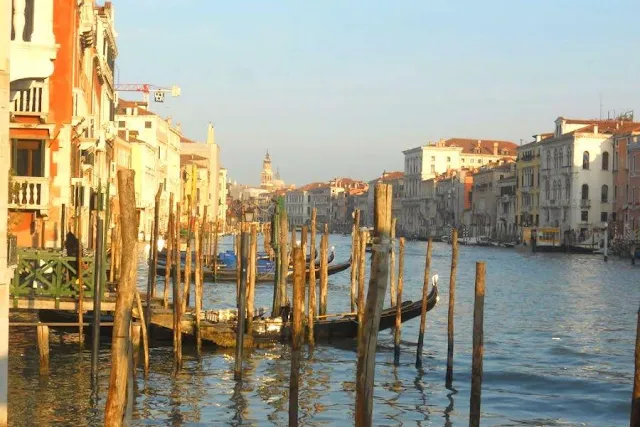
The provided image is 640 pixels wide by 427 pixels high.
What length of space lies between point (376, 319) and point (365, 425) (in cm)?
59

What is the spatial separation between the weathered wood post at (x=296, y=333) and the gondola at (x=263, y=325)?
14.0ft

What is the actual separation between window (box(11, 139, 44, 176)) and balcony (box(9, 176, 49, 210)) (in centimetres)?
28

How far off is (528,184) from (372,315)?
62.1 m

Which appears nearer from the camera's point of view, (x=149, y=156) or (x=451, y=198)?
(x=149, y=156)

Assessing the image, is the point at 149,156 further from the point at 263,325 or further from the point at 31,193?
the point at 263,325

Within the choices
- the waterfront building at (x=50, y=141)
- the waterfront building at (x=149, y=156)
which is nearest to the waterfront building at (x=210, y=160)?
the waterfront building at (x=149, y=156)

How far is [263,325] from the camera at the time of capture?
13.8 metres

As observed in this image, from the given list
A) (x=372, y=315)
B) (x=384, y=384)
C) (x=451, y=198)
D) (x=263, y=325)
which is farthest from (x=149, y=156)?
(x=372, y=315)

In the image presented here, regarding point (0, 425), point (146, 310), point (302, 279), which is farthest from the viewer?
point (146, 310)

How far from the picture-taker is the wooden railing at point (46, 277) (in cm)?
1080

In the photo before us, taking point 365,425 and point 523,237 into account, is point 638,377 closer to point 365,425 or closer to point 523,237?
point 365,425

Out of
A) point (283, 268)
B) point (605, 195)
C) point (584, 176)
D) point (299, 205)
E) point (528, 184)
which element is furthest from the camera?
point (299, 205)

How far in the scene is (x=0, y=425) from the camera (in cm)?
582

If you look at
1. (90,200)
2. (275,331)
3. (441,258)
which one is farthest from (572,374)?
(441,258)
